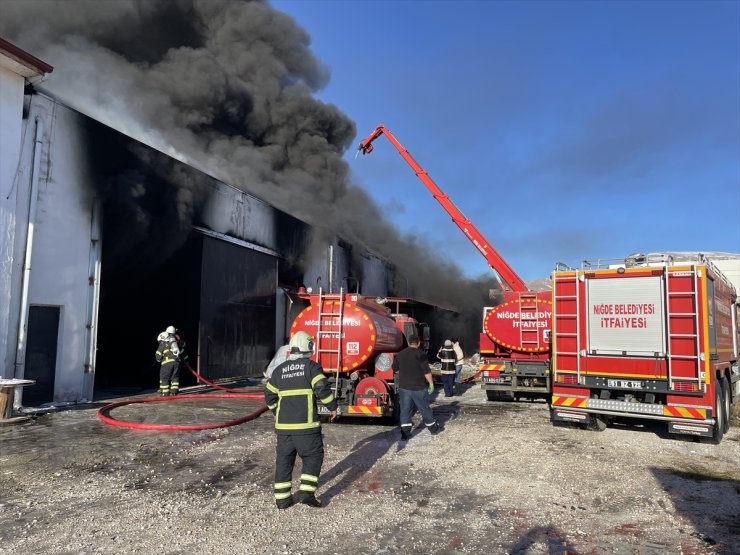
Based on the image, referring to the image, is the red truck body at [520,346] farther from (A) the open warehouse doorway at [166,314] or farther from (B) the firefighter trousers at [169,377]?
(A) the open warehouse doorway at [166,314]

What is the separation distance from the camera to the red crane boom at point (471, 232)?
15.1m

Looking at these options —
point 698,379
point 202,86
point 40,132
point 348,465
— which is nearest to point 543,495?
point 348,465

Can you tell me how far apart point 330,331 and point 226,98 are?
16611 millimetres

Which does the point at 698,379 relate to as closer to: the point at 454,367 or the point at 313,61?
the point at 454,367

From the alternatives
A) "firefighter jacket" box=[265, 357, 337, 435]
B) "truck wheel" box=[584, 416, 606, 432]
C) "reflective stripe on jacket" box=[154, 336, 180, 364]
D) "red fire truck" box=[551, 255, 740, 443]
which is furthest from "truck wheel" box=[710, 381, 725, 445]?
"reflective stripe on jacket" box=[154, 336, 180, 364]

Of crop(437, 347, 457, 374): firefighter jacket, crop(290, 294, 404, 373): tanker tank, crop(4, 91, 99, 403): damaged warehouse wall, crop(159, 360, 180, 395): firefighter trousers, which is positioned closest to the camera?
crop(290, 294, 404, 373): tanker tank

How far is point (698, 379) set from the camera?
22.4 feet

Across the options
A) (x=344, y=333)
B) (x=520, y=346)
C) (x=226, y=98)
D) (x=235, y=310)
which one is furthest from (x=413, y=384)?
(x=226, y=98)

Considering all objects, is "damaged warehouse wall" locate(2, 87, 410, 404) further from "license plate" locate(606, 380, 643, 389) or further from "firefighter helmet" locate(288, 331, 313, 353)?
"license plate" locate(606, 380, 643, 389)

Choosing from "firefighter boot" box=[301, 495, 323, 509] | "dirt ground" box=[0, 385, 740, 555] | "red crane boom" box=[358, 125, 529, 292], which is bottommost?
"dirt ground" box=[0, 385, 740, 555]

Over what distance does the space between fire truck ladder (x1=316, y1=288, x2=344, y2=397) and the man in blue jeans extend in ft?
4.11

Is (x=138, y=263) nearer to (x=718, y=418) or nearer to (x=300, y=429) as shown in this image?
(x=300, y=429)

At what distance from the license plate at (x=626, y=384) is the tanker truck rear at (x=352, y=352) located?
3.19 meters

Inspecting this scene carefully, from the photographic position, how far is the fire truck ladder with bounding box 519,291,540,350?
10797 mm
